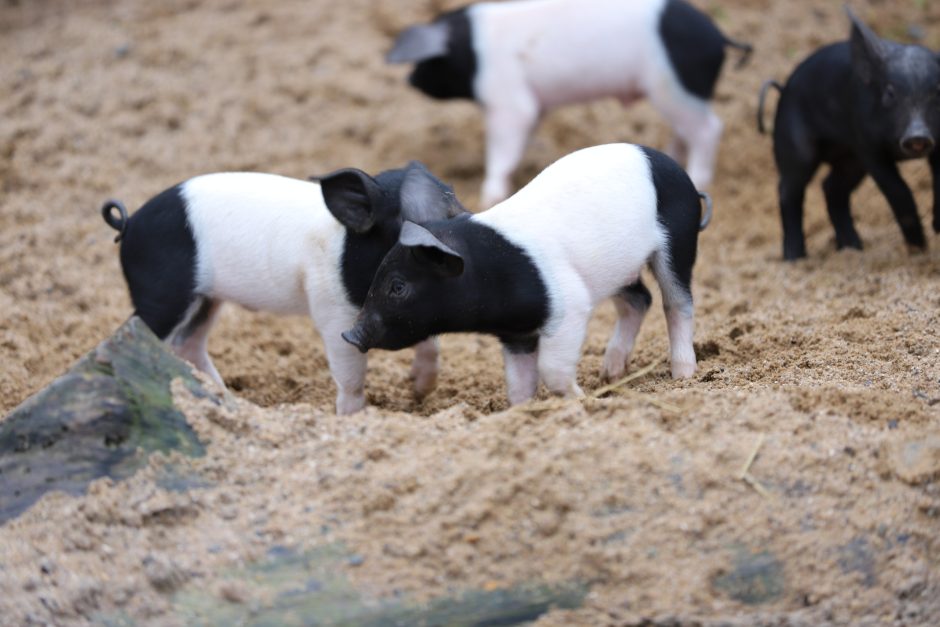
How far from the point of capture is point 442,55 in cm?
793

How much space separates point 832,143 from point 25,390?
13.3 ft

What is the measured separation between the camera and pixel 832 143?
6.37 m

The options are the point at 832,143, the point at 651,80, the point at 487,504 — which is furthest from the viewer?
the point at 651,80

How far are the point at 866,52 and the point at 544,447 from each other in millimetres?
3418

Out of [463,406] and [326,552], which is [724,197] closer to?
[463,406]

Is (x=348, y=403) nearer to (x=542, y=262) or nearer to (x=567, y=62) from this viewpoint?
(x=542, y=262)

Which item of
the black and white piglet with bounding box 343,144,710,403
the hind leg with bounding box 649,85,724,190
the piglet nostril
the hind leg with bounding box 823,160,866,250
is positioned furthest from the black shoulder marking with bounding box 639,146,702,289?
the hind leg with bounding box 649,85,724,190

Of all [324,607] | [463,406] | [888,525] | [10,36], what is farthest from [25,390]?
[10,36]

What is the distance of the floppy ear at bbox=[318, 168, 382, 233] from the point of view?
443cm

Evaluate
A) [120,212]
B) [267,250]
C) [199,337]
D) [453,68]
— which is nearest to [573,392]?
[267,250]

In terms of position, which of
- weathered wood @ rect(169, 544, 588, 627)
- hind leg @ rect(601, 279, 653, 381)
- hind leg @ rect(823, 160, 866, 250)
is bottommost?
hind leg @ rect(823, 160, 866, 250)

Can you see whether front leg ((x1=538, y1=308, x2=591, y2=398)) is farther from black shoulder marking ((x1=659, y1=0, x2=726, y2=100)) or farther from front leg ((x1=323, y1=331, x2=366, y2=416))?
black shoulder marking ((x1=659, y1=0, x2=726, y2=100))

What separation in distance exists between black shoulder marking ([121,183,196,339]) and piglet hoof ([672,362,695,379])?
187cm

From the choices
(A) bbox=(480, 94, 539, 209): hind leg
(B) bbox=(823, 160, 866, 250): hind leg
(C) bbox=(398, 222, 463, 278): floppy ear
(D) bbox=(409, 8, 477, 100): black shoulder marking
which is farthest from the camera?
(D) bbox=(409, 8, 477, 100): black shoulder marking
